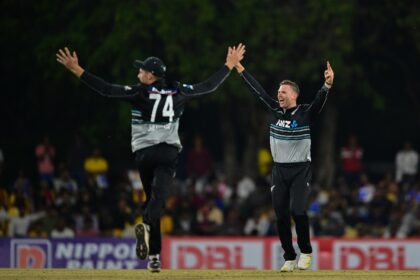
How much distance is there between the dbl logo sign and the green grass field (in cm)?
945

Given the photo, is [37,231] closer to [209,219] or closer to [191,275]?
[209,219]

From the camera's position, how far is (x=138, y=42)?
32.1 metres

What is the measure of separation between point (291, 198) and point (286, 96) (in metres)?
1.28

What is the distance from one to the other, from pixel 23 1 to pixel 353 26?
9.02 meters

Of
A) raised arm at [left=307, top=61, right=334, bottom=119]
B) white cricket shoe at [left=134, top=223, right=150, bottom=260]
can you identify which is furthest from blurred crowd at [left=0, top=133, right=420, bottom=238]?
white cricket shoe at [left=134, top=223, right=150, bottom=260]

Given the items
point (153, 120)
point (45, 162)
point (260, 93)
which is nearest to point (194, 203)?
point (45, 162)

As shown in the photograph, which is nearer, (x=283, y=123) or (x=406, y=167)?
(x=283, y=123)

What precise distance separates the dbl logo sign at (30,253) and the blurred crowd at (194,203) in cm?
149

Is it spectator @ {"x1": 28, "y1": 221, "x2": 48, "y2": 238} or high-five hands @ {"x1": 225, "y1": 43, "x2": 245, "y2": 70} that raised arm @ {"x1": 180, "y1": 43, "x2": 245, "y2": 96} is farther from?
spectator @ {"x1": 28, "y1": 221, "x2": 48, "y2": 238}

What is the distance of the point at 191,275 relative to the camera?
15.0m

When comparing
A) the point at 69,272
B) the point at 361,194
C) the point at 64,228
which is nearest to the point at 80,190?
the point at 64,228

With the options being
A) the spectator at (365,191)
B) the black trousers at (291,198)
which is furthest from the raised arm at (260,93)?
the spectator at (365,191)

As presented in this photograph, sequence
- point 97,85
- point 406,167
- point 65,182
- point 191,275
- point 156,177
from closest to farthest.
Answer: point 97,85, point 156,177, point 191,275, point 65,182, point 406,167

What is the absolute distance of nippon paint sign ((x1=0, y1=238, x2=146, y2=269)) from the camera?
25.3 meters
